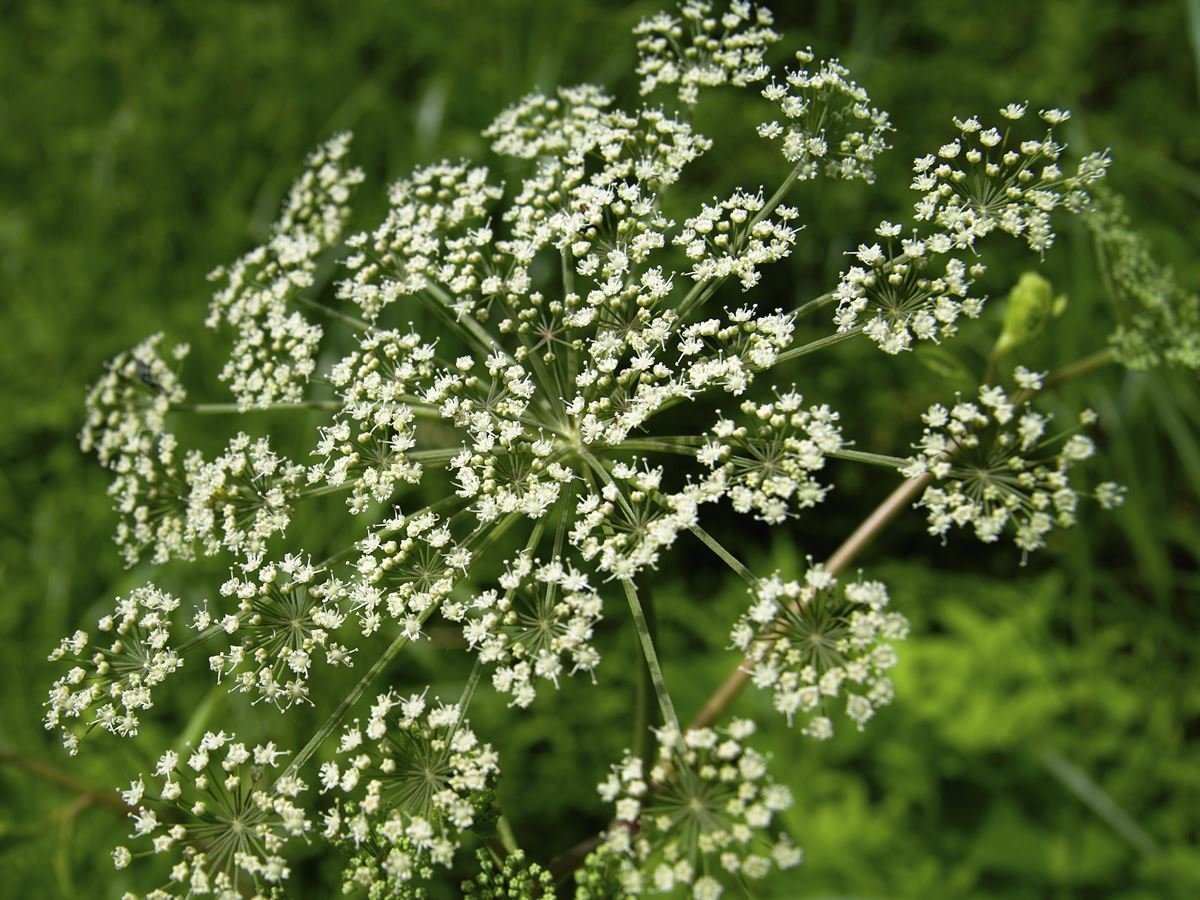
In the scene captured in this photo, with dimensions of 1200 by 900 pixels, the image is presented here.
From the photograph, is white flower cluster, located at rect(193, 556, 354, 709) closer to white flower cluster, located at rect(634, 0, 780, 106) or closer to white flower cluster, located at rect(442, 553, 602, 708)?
white flower cluster, located at rect(442, 553, 602, 708)

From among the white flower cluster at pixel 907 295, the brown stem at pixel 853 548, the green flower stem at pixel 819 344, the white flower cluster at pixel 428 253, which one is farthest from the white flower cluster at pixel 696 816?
the white flower cluster at pixel 428 253

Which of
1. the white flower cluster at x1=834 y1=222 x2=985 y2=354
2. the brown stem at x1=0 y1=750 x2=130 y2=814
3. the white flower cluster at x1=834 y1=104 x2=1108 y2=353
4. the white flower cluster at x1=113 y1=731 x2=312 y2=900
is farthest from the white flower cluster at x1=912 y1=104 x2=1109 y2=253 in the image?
the brown stem at x1=0 y1=750 x2=130 y2=814

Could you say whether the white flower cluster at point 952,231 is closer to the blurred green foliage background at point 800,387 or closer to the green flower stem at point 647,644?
the green flower stem at point 647,644

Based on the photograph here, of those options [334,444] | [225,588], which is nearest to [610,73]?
[334,444]

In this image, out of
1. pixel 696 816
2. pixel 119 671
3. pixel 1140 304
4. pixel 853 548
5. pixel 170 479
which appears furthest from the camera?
pixel 1140 304

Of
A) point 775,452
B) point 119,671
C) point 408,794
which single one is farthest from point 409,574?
point 775,452

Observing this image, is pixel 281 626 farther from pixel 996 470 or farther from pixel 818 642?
pixel 996 470

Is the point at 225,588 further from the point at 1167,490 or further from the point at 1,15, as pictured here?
the point at 1,15
